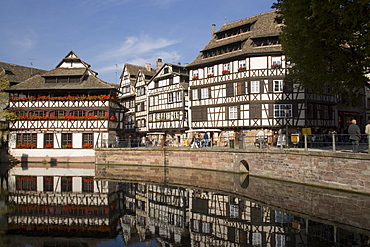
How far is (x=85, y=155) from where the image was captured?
37.6 metres

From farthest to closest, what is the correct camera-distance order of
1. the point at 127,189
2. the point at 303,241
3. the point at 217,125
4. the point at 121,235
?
1. the point at 217,125
2. the point at 127,189
3. the point at 121,235
4. the point at 303,241

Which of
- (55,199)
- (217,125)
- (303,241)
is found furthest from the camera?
(217,125)

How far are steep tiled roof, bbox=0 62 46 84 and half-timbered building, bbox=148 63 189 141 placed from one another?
715 inches

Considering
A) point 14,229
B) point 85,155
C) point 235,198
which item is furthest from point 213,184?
point 85,155

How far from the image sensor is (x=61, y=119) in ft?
125

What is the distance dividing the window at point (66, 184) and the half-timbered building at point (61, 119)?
11416 millimetres

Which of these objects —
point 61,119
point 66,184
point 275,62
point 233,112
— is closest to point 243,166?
point 233,112

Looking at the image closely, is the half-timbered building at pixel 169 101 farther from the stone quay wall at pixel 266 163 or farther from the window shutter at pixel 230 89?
the stone quay wall at pixel 266 163

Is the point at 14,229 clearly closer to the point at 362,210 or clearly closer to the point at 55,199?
the point at 55,199

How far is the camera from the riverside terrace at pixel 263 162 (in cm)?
1677

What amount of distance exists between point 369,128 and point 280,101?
600 inches

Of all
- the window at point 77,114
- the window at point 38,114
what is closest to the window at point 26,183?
the window at point 77,114

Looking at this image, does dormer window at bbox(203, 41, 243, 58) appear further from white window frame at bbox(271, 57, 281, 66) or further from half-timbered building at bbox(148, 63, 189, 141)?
half-timbered building at bbox(148, 63, 189, 141)

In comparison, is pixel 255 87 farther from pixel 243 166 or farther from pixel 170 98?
pixel 170 98
